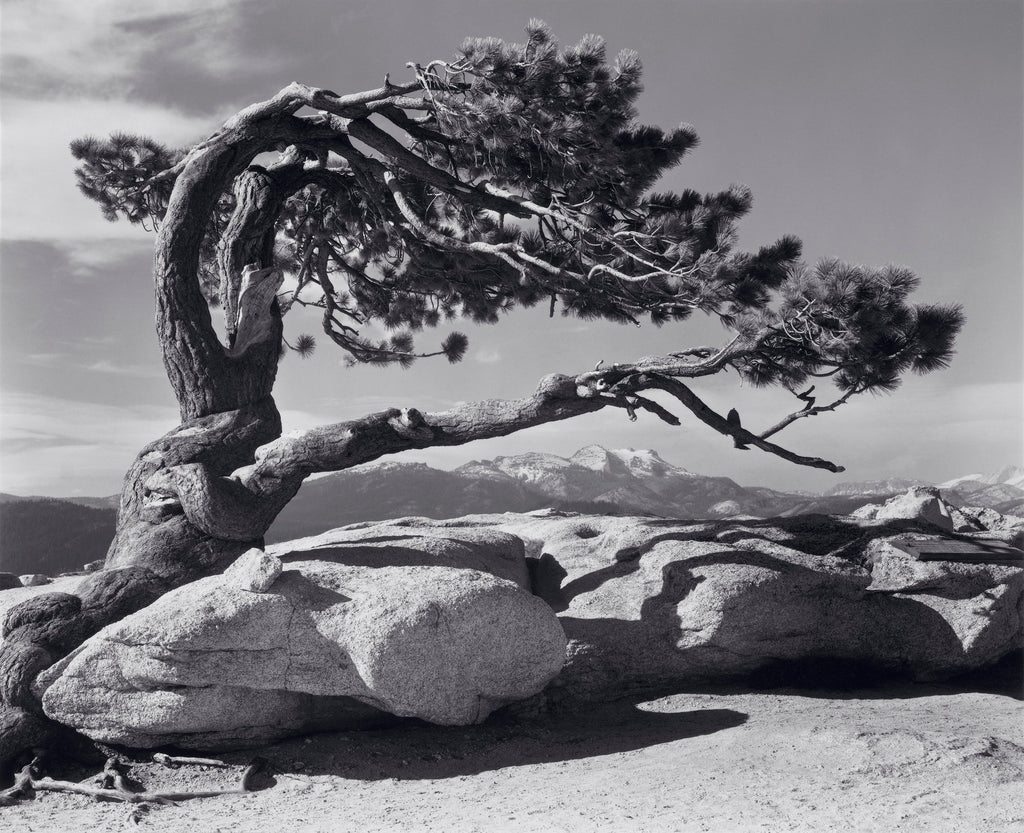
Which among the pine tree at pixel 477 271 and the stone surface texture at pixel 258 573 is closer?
the stone surface texture at pixel 258 573

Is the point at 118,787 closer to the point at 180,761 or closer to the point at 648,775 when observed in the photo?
the point at 180,761

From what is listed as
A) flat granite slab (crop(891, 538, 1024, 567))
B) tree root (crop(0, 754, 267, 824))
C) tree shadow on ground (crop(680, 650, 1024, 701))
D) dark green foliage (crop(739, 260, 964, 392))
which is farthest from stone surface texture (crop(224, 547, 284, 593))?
flat granite slab (crop(891, 538, 1024, 567))

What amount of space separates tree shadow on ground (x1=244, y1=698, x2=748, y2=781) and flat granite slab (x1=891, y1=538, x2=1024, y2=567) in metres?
2.95

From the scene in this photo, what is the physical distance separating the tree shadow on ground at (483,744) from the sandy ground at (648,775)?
0.02 m

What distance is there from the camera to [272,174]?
11.4 m

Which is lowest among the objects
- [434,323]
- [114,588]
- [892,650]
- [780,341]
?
[892,650]

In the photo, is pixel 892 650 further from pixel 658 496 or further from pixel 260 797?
pixel 658 496

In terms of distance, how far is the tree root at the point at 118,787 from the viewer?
6293 millimetres

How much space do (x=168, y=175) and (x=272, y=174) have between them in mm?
1819

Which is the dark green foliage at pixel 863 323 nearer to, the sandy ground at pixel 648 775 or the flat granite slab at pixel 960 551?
→ the flat granite slab at pixel 960 551

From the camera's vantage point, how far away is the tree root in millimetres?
6293

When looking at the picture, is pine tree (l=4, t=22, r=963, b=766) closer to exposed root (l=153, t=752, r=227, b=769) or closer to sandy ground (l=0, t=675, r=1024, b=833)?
exposed root (l=153, t=752, r=227, b=769)

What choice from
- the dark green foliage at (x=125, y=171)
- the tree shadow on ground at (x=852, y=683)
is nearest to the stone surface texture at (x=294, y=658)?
the tree shadow on ground at (x=852, y=683)

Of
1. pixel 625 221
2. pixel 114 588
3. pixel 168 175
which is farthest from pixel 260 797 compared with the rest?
pixel 168 175
